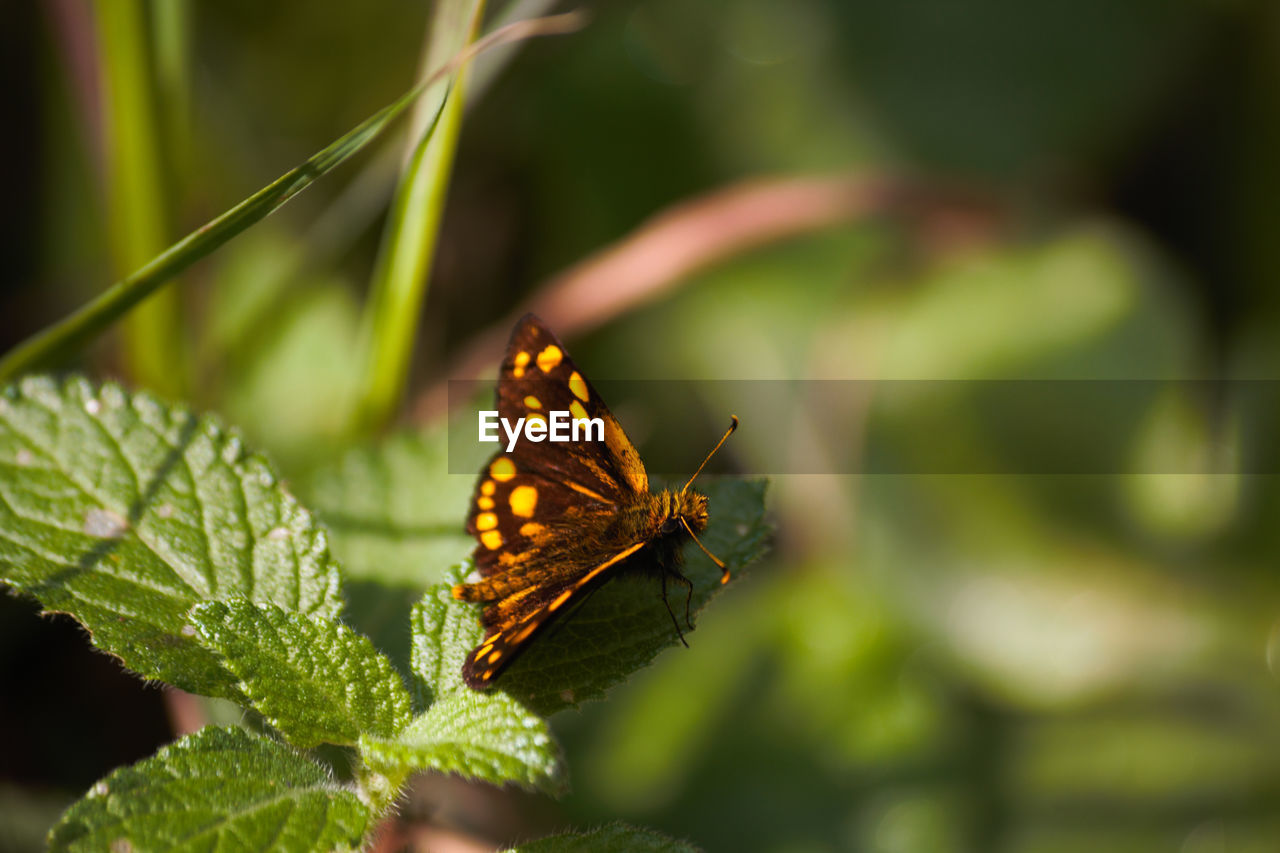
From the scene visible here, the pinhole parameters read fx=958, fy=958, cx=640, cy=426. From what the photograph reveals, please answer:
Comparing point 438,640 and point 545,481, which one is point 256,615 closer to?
point 438,640

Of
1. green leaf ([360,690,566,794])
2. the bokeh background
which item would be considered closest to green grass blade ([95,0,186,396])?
the bokeh background

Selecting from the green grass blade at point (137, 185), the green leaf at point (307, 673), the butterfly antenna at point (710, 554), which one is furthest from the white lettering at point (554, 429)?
the green grass blade at point (137, 185)

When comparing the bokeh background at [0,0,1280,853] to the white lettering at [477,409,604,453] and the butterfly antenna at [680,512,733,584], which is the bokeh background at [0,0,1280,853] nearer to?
the white lettering at [477,409,604,453]

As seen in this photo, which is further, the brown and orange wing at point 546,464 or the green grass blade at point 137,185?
the green grass blade at point 137,185

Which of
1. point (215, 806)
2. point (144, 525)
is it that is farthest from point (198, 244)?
point (215, 806)

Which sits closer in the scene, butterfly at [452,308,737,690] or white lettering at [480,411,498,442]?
butterfly at [452,308,737,690]

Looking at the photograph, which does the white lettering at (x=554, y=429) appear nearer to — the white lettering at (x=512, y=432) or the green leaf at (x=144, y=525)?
the white lettering at (x=512, y=432)

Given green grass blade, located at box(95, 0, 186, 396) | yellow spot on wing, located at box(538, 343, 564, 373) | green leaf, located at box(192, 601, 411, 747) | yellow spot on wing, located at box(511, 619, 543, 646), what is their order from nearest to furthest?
1. yellow spot on wing, located at box(511, 619, 543, 646)
2. green leaf, located at box(192, 601, 411, 747)
3. yellow spot on wing, located at box(538, 343, 564, 373)
4. green grass blade, located at box(95, 0, 186, 396)
